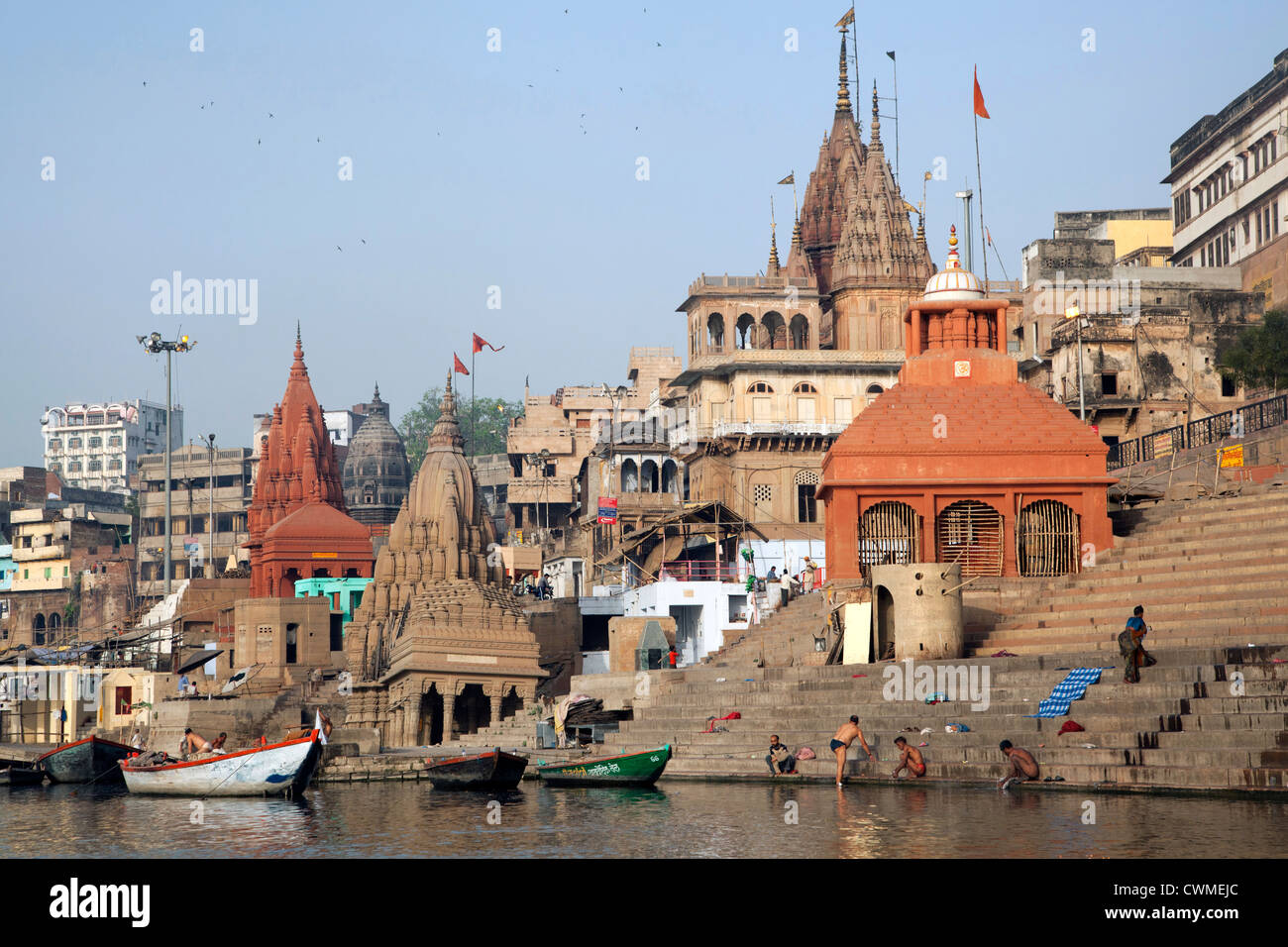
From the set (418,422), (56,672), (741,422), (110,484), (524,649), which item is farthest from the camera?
(110,484)

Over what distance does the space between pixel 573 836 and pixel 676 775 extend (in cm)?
706

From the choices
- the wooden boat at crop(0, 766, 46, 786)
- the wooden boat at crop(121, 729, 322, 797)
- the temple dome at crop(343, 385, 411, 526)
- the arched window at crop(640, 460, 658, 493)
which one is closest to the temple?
the wooden boat at crop(0, 766, 46, 786)

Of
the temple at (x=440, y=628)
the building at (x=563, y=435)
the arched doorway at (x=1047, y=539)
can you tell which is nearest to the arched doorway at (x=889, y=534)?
the arched doorway at (x=1047, y=539)

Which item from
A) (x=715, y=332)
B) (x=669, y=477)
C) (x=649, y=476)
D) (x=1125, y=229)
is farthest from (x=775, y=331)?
(x=1125, y=229)

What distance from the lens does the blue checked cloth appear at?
77.6 feet

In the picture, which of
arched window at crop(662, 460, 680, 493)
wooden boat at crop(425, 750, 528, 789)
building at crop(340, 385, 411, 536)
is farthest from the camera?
building at crop(340, 385, 411, 536)

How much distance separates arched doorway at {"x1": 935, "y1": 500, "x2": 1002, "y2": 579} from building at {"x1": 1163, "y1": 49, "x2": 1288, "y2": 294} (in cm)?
1952

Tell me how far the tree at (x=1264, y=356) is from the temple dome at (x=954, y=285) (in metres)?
9.27

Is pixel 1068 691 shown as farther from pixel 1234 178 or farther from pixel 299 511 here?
pixel 299 511

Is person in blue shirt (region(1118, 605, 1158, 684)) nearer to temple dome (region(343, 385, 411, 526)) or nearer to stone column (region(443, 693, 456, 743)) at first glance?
stone column (region(443, 693, 456, 743))

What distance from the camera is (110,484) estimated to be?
124 meters

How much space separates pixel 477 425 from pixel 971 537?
74.1 meters
